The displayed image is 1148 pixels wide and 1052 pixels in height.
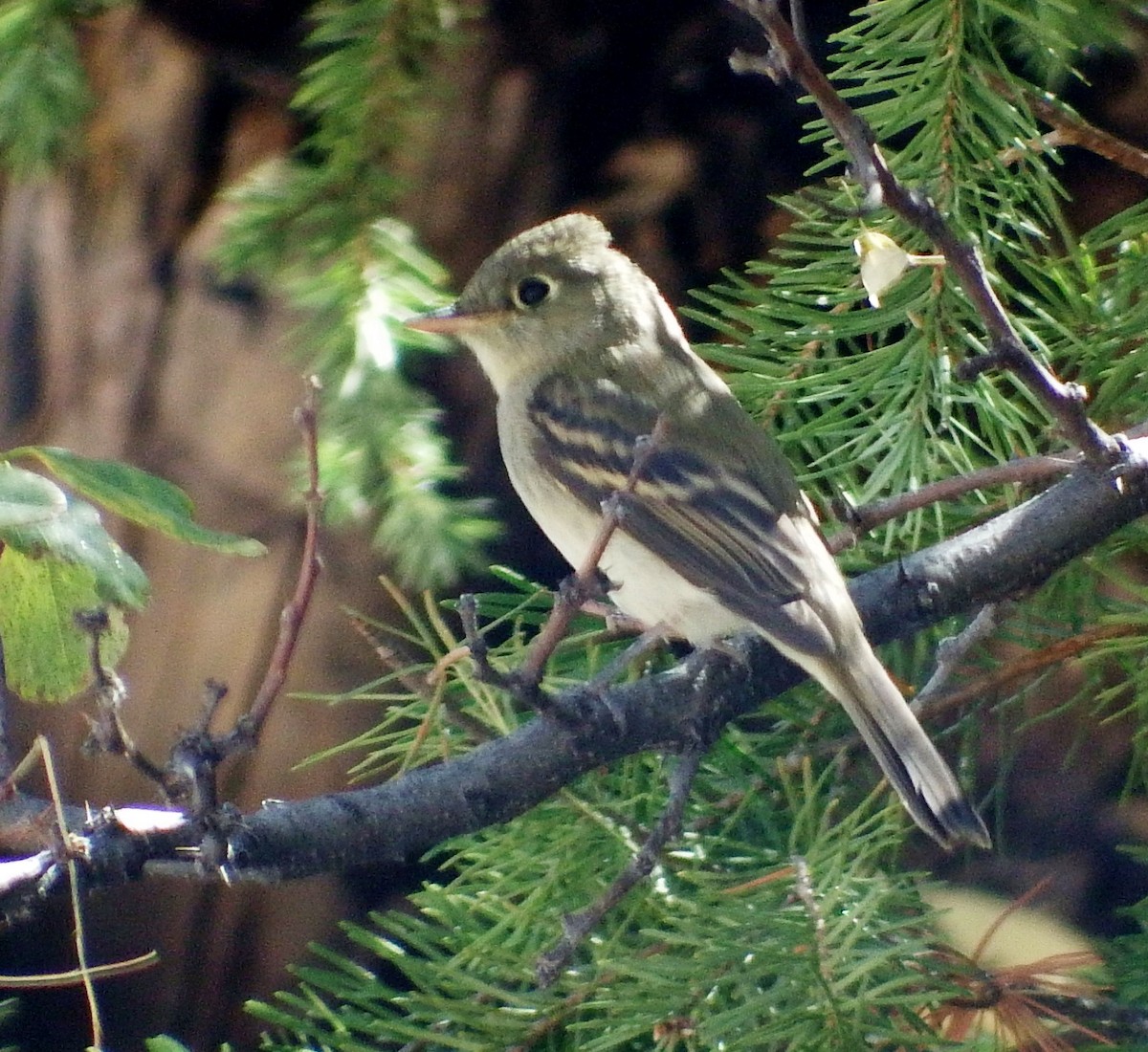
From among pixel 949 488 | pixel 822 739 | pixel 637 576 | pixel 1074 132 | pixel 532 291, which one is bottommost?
pixel 822 739

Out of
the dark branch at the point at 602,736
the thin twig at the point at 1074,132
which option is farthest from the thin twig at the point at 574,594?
the thin twig at the point at 1074,132

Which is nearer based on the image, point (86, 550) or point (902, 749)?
point (86, 550)

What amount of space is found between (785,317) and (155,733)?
43.4 inches

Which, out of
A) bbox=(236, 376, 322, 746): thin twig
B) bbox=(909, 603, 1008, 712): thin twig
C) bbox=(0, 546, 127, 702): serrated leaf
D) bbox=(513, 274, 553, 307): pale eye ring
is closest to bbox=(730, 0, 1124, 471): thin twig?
bbox=(909, 603, 1008, 712): thin twig

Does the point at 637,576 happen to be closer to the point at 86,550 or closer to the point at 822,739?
the point at 822,739

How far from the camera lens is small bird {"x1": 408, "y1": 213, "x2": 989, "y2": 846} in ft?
3.66

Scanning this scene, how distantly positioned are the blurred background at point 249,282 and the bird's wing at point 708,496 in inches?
12.4

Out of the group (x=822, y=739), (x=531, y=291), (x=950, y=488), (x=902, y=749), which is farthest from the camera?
(x=531, y=291)

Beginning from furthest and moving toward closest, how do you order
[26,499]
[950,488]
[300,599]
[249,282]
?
[249,282] < [950,488] < [300,599] < [26,499]

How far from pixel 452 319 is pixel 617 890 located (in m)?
0.73

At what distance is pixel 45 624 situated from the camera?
56 cm

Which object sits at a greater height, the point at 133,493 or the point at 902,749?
the point at 133,493

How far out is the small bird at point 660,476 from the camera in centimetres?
111

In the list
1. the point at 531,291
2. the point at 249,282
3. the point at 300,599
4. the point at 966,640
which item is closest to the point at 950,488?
the point at 966,640
